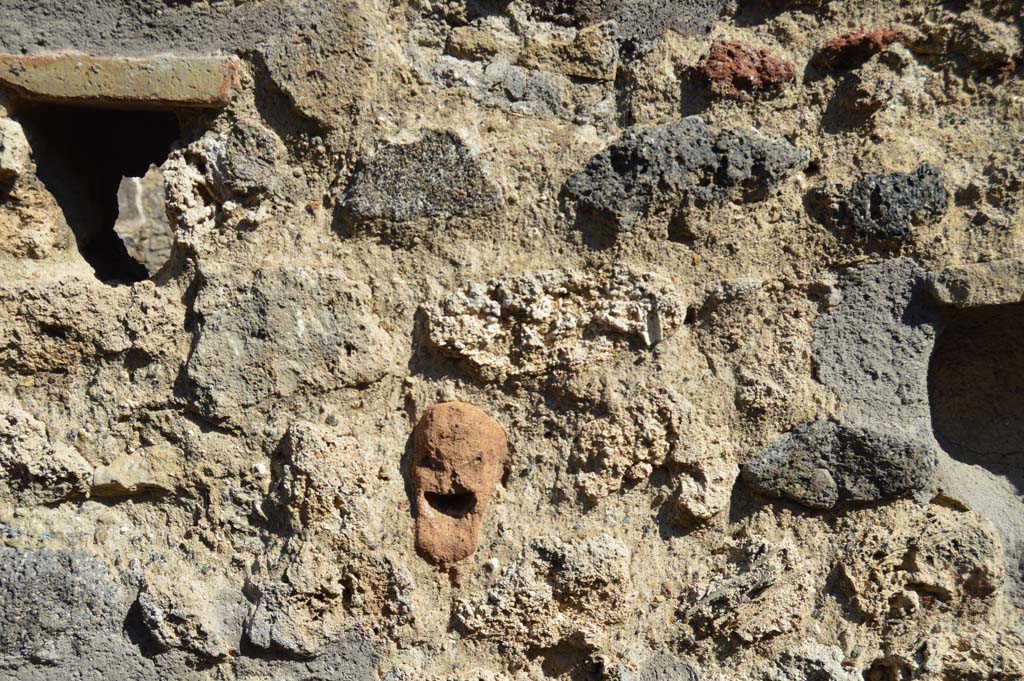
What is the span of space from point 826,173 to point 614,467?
0.52m

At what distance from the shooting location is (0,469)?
121cm

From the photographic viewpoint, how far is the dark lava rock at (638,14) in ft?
4.22

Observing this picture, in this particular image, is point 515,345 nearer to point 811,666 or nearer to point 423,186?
point 423,186

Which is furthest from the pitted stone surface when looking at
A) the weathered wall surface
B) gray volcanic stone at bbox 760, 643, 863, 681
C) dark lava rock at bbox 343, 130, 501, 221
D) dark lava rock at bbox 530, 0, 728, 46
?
gray volcanic stone at bbox 760, 643, 863, 681

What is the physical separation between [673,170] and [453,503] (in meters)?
0.56

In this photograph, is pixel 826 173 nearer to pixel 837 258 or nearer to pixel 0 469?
pixel 837 258

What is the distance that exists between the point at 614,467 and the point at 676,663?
28 centimetres

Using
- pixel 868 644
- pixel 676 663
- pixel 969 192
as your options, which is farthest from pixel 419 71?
pixel 868 644

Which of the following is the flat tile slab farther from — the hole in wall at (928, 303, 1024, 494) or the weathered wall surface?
the hole in wall at (928, 303, 1024, 494)

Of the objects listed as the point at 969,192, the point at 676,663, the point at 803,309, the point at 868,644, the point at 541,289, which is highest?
the point at 969,192

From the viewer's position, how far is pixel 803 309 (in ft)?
4.12

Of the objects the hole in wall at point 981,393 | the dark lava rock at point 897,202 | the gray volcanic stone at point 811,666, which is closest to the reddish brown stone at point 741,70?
the dark lava rock at point 897,202

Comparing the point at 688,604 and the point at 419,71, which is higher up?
the point at 419,71

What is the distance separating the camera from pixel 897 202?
48.5 inches
